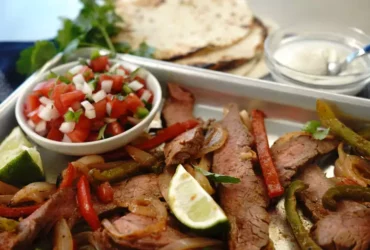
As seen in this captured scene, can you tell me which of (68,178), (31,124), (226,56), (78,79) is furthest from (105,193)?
(226,56)

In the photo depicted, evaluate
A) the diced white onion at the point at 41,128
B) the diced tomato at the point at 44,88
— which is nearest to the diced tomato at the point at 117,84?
the diced tomato at the point at 44,88

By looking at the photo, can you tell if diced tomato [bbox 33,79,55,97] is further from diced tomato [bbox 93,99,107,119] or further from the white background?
the white background

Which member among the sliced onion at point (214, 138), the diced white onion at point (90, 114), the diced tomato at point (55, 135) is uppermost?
the diced white onion at point (90, 114)

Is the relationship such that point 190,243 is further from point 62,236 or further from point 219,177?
point 62,236

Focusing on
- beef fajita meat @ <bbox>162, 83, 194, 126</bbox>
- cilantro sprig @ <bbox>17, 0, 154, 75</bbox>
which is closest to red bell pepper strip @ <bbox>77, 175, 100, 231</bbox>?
beef fajita meat @ <bbox>162, 83, 194, 126</bbox>

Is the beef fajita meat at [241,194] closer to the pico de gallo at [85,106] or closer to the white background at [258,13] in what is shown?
the pico de gallo at [85,106]

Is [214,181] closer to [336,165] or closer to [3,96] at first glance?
[336,165]
